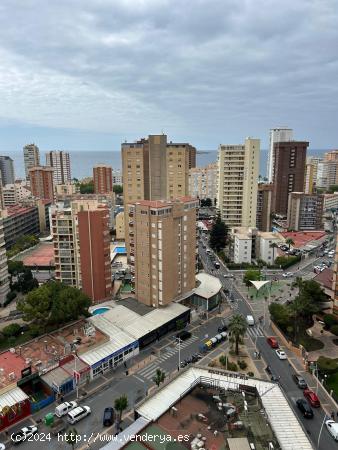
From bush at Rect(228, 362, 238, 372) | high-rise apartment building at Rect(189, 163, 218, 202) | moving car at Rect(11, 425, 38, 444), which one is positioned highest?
high-rise apartment building at Rect(189, 163, 218, 202)

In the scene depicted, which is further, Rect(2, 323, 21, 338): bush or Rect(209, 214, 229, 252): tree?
Rect(209, 214, 229, 252): tree

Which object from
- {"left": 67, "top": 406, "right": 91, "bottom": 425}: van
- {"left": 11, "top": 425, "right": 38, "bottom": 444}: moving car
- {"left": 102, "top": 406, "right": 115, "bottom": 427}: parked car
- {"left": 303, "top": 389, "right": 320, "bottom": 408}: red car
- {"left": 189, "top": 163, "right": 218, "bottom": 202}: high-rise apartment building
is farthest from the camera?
{"left": 189, "top": 163, "right": 218, "bottom": 202}: high-rise apartment building

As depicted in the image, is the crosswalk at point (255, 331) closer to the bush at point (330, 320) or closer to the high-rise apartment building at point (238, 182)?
the bush at point (330, 320)

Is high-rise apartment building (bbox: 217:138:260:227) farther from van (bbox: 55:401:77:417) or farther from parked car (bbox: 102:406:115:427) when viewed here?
van (bbox: 55:401:77:417)

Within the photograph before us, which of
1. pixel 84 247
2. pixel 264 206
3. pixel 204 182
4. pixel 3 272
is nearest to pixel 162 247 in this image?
pixel 84 247

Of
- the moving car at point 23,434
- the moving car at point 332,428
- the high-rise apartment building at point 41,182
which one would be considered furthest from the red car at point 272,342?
the high-rise apartment building at point 41,182

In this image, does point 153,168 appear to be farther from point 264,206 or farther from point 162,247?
point 264,206

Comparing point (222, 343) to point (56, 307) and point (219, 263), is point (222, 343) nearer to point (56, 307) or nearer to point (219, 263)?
point (56, 307)

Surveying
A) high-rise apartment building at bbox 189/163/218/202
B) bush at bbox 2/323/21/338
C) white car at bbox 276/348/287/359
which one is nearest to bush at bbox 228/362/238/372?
white car at bbox 276/348/287/359
